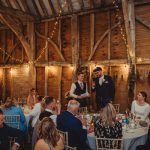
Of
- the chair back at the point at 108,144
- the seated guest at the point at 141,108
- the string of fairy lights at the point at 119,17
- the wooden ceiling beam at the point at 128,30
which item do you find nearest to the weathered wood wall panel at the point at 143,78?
the wooden ceiling beam at the point at 128,30

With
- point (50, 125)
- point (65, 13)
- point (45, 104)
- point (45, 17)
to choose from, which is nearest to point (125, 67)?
point (65, 13)

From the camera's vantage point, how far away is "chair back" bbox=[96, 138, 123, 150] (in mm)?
4260

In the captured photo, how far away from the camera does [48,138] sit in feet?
11.3

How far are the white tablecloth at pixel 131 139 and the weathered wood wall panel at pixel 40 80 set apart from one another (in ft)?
23.0

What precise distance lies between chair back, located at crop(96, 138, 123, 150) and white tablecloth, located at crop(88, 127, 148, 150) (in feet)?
0.85

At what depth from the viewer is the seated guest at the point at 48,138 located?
3.37 metres

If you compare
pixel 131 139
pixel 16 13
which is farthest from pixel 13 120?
pixel 16 13

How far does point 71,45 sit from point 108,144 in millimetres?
6699

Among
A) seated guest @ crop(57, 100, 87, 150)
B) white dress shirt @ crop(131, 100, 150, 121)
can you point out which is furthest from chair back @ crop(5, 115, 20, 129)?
white dress shirt @ crop(131, 100, 150, 121)

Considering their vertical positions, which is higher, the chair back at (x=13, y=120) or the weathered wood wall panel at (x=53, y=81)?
the weathered wood wall panel at (x=53, y=81)

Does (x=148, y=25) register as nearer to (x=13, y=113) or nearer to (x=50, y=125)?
(x=13, y=113)

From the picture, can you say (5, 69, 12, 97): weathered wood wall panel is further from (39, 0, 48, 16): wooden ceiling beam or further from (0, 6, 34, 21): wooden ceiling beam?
(39, 0, 48, 16): wooden ceiling beam

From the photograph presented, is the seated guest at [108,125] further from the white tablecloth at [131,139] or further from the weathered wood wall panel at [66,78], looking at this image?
the weathered wood wall panel at [66,78]

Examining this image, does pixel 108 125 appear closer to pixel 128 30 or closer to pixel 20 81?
pixel 128 30
